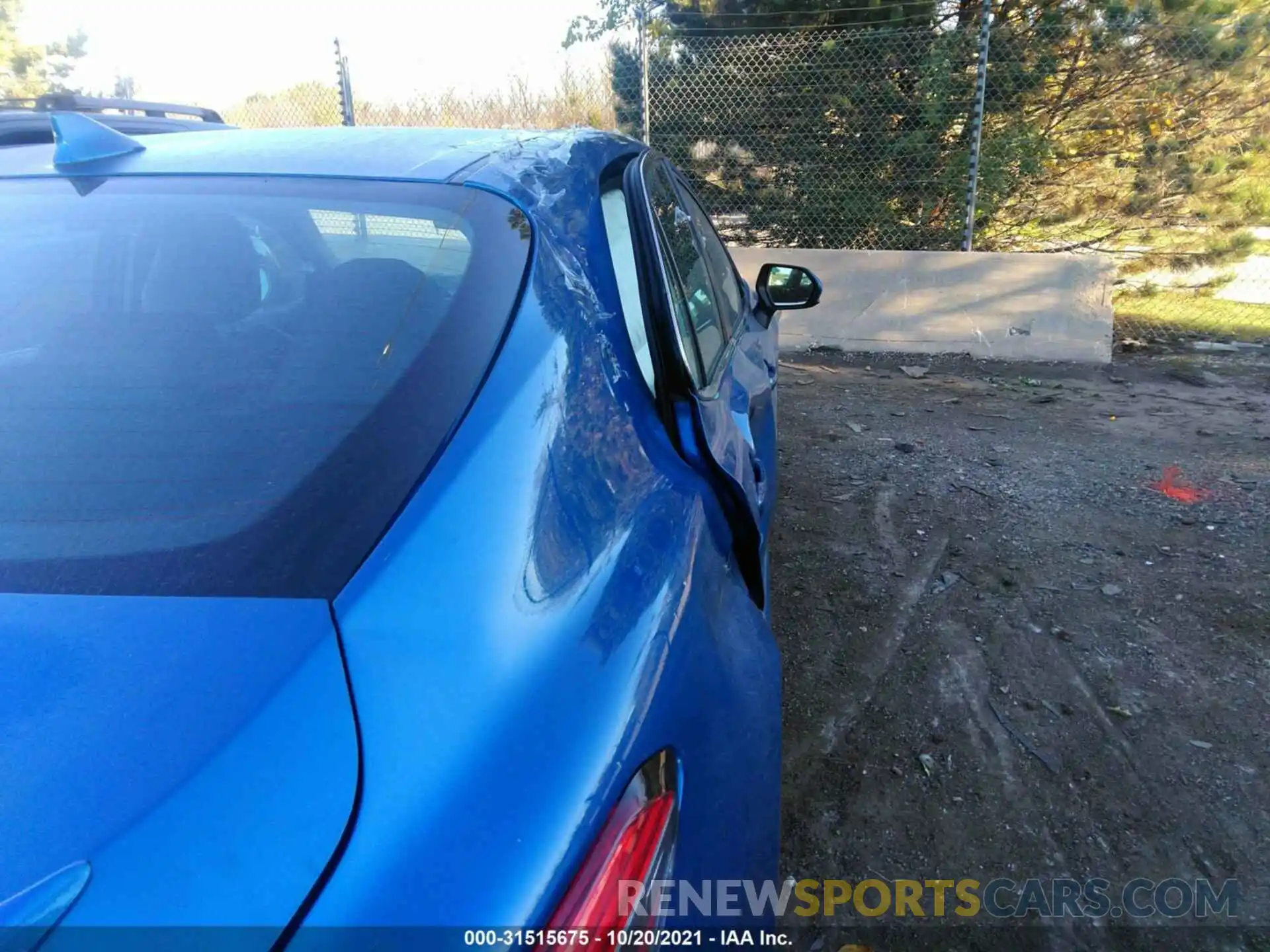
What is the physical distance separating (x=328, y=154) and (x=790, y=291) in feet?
6.73

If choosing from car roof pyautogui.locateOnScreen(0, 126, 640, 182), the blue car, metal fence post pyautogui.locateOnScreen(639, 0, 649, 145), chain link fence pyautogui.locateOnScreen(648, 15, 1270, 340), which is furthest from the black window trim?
chain link fence pyautogui.locateOnScreen(648, 15, 1270, 340)

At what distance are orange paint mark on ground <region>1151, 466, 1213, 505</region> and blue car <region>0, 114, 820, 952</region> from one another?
11.8 ft

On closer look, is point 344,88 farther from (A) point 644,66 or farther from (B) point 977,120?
(B) point 977,120

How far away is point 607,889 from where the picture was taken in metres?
0.96

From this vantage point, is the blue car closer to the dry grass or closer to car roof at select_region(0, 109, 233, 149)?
car roof at select_region(0, 109, 233, 149)

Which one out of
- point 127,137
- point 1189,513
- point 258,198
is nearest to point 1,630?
point 258,198

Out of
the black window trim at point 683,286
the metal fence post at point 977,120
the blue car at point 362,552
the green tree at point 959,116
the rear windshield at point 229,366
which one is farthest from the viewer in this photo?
the green tree at point 959,116

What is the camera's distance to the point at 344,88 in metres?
8.25

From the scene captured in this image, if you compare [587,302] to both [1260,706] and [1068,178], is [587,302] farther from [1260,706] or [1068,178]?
[1068,178]

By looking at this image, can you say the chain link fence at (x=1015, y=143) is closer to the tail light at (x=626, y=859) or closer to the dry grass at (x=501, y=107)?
the dry grass at (x=501, y=107)

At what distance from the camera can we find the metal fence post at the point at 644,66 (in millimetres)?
7887

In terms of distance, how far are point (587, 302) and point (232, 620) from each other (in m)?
0.87

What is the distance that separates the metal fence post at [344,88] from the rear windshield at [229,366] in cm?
725

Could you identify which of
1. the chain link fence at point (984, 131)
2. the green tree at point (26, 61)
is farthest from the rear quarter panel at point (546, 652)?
the green tree at point (26, 61)
